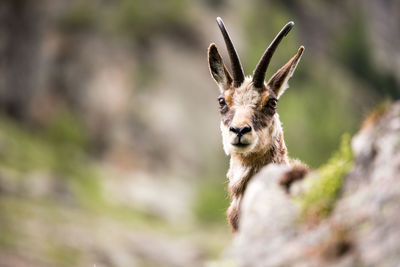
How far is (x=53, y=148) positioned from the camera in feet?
148

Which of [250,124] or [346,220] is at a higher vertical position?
[250,124]

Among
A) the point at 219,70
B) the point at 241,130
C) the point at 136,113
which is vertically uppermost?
the point at 136,113

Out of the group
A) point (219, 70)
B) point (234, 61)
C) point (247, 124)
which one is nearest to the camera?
point (247, 124)

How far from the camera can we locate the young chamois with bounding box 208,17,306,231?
9445mm

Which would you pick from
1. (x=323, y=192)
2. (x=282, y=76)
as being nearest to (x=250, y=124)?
(x=282, y=76)

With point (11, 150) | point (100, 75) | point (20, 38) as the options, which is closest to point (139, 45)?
point (100, 75)

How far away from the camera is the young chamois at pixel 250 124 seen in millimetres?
9445

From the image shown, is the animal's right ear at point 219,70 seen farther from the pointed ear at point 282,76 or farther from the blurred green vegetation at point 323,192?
the blurred green vegetation at point 323,192

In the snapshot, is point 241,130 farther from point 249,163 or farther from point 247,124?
point 249,163

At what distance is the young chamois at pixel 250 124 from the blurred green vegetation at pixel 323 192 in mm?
3145

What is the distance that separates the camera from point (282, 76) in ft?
34.3

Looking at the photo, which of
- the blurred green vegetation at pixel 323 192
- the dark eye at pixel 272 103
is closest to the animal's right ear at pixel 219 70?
the dark eye at pixel 272 103

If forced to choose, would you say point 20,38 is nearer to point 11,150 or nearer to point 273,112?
point 11,150

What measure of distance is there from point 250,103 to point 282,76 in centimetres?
94
